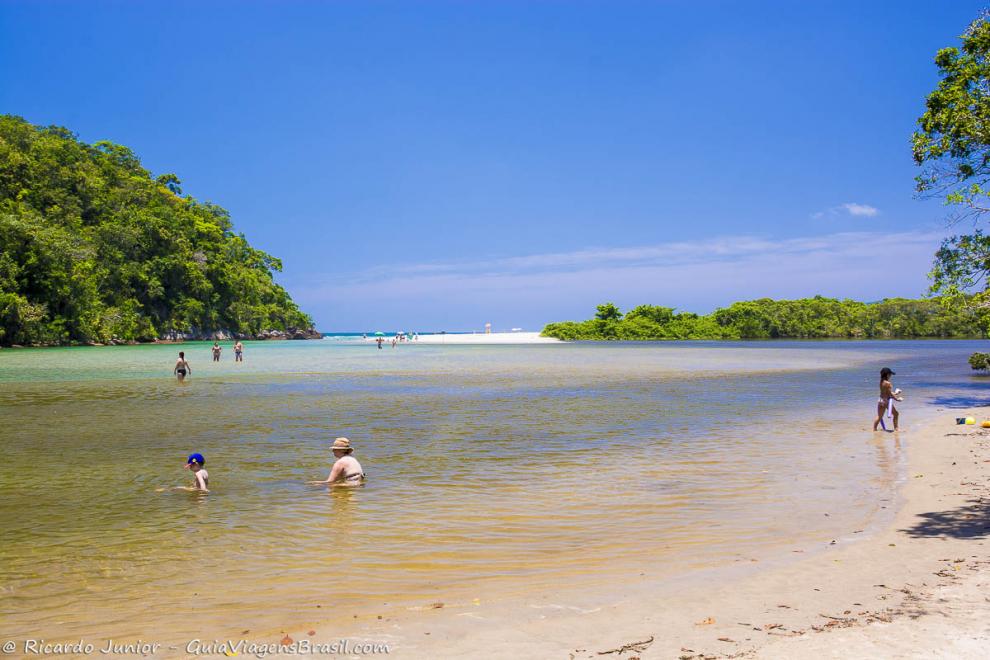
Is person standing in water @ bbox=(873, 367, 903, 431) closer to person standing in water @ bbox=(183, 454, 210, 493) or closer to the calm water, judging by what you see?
the calm water

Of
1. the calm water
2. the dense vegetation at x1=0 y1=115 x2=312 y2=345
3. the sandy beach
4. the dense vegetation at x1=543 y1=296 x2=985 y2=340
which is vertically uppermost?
the dense vegetation at x1=0 y1=115 x2=312 y2=345

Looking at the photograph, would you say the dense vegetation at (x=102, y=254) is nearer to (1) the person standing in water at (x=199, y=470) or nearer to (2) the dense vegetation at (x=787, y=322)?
(1) the person standing in water at (x=199, y=470)

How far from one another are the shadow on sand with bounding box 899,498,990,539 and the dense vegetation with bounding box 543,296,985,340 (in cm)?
14397

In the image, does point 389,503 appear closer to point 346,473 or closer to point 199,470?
point 346,473

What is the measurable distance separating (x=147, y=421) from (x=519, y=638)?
17822 millimetres

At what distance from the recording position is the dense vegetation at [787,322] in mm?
137125

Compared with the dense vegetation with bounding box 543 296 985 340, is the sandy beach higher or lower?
lower

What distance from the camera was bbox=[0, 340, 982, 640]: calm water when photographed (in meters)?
6.37

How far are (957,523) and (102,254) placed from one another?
105m

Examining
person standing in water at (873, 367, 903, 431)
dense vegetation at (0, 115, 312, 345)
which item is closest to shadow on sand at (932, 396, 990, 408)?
person standing in water at (873, 367, 903, 431)

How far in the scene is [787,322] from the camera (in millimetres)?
142625

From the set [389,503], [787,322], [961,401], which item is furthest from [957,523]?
[787,322]

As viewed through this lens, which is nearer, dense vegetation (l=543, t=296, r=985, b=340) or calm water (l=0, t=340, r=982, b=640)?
calm water (l=0, t=340, r=982, b=640)

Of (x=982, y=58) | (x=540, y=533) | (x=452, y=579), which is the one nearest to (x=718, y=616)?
(x=452, y=579)
